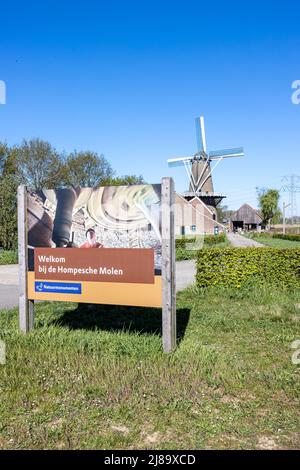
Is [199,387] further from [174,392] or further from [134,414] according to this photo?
[134,414]

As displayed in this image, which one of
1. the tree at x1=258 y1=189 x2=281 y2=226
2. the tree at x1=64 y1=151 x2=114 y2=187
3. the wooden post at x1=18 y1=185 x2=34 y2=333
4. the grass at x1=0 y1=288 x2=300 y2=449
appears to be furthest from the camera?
the tree at x1=258 y1=189 x2=281 y2=226

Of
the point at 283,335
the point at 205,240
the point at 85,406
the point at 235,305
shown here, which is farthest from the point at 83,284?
the point at 205,240

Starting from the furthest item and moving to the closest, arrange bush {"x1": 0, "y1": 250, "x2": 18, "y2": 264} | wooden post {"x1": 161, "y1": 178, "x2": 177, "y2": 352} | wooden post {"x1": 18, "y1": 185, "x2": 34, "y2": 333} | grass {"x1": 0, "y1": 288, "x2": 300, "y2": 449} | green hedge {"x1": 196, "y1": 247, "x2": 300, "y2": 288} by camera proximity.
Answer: bush {"x1": 0, "y1": 250, "x2": 18, "y2": 264} → green hedge {"x1": 196, "y1": 247, "x2": 300, "y2": 288} → wooden post {"x1": 18, "y1": 185, "x2": 34, "y2": 333} → wooden post {"x1": 161, "y1": 178, "x2": 177, "y2": 352} → grass {"x1": 0, "y1": 288, "x2": 300, "y2": 449}

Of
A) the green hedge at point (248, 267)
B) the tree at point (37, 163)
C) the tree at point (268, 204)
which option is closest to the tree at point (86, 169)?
the tree at point (37, 163)

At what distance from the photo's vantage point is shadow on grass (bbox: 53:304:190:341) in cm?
689

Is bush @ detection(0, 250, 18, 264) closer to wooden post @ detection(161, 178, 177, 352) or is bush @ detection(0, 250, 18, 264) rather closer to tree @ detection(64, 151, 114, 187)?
wooden post @ detection(161, 178, 177, 352)

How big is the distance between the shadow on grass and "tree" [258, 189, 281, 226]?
88.7 m

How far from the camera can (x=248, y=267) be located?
10984mm

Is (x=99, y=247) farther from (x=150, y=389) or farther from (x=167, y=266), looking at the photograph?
(x=150, y=389)

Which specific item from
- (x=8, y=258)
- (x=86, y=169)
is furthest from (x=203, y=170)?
(x=8, y=258)

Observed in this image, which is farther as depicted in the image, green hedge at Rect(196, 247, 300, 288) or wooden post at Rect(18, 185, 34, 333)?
green hedge at Rect(196, 247, 300, 288)

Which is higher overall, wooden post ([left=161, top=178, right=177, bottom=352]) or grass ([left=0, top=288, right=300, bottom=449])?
wooden post ([left=161, top=178, right=177, bottom=352])

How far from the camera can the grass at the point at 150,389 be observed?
3303 mm

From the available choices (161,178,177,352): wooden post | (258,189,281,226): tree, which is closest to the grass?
(161,178,177,352): wooden post
